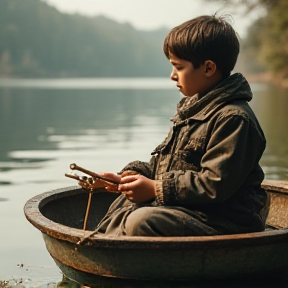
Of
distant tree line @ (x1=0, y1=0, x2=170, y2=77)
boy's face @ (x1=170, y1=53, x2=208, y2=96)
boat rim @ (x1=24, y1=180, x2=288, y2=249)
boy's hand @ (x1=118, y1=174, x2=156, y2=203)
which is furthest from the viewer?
distant tree line @ (x1=0, y1=0, x2=170, y2=77)

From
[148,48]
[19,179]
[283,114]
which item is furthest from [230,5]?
[148,48]

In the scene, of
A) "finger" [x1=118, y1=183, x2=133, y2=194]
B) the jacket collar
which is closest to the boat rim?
"finger" [x1=118, y1=183, x2=133, y2=194]

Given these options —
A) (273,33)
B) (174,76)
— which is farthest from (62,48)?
(174,76)

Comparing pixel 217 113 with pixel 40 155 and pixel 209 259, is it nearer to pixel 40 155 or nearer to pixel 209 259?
pixel 209 259

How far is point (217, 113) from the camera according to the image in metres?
3.20

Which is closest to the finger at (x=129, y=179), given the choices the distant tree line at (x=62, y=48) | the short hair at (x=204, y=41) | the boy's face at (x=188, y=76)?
the boy's face at (x=188, y=76)

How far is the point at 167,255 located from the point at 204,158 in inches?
18.4

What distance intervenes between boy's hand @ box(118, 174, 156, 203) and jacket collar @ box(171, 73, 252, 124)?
380 mm

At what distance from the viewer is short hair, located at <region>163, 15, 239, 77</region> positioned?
325 cm

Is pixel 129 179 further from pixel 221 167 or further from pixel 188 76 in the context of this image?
pixel 188 76

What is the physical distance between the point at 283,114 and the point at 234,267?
17.0 metres

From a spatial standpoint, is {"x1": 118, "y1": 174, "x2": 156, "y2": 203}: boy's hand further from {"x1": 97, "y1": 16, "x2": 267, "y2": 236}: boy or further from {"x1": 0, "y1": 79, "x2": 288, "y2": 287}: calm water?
{"x1": 0, "y1": 79, "x2": 288, "y2": 287}: calm water

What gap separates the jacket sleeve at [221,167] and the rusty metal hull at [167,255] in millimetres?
228

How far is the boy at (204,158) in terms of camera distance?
3.11m
